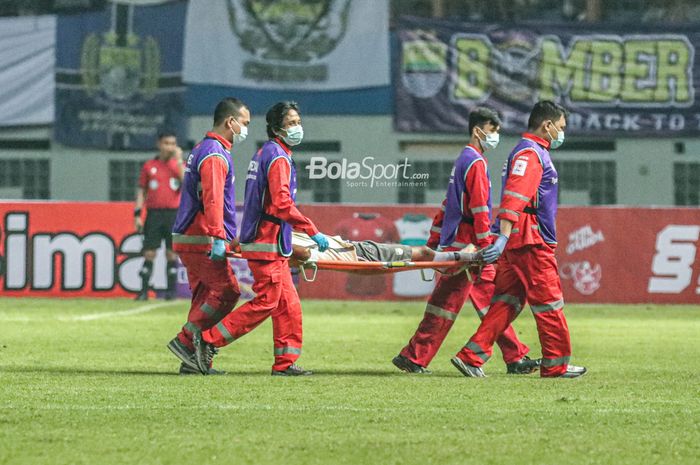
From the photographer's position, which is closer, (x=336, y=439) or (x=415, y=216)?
(x=336, y=439)

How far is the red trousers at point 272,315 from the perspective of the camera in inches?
448

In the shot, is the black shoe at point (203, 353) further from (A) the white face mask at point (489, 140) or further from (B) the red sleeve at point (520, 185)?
(A) the white face mask at point (489, 140)

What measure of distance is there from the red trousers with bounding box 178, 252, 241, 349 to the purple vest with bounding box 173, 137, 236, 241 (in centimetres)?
27

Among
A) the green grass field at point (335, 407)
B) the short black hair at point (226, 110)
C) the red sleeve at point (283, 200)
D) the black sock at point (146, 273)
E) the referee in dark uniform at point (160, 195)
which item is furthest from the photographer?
the black sock at point (146, 273)

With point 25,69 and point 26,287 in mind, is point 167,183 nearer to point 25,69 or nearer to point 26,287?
point 26,287

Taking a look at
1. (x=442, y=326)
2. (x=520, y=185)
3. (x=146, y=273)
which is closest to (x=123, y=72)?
(x=146, y=273)

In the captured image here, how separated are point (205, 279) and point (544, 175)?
2.65 metres

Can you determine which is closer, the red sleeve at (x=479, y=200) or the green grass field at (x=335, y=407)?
the green grass field at (x=335, y=407)

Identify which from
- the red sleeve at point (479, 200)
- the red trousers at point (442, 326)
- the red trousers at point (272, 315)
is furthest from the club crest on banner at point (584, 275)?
the red trousers at point (272, 315)

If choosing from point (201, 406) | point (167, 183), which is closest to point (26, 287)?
point (167, 183)

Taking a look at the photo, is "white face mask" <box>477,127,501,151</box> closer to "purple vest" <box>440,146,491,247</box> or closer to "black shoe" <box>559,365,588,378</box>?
"purple vest" <box>440,146,491,247</box>

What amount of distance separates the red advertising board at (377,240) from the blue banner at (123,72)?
33.1 ft

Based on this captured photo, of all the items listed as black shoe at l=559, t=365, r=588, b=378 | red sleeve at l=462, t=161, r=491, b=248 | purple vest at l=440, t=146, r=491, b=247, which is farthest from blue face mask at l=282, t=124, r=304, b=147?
black shoe at l=559, t=365, r=588, b=378

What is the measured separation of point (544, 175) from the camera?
11.6m
